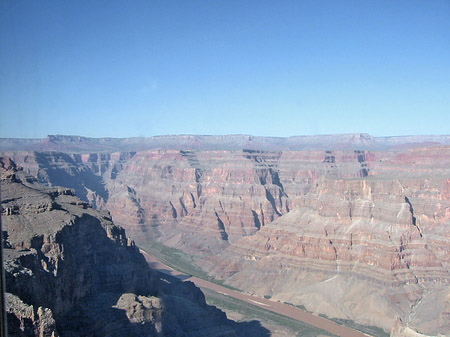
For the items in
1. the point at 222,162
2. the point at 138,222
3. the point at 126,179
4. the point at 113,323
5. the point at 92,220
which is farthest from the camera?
the point at 126,179

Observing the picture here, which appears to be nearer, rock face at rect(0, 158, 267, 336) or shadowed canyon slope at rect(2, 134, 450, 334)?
rock face at rect(0, 158, 267, 336)

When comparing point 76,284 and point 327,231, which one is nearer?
point 76,284

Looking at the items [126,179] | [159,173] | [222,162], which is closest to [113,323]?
[222,162]

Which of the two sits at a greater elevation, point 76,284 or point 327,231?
point 76,284

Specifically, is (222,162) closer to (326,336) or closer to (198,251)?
(198,251)

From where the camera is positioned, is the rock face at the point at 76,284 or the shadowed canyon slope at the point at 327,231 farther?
the shadowed canyon slope at the point at 327,231
